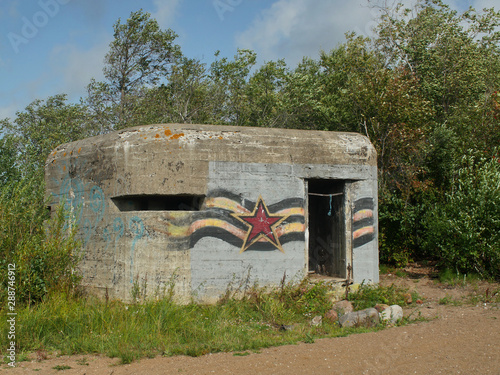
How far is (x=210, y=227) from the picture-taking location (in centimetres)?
756

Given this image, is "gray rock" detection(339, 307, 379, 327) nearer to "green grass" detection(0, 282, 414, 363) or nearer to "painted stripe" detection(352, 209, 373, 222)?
"green grass" detection(0, 282, 414, 363)

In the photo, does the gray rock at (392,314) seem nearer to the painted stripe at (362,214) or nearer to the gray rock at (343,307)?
the gray rock at (343,307)

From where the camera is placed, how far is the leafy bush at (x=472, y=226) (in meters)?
9.46

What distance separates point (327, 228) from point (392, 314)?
2.69 m

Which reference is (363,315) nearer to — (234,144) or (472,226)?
(234,144)

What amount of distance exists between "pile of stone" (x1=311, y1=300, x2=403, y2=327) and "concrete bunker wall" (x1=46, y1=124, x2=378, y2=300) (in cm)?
84

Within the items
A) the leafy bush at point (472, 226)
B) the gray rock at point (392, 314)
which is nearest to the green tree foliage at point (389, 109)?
the leafy bush at point (472, 226)

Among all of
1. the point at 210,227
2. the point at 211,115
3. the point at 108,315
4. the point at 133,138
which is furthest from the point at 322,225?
the point at 211,115

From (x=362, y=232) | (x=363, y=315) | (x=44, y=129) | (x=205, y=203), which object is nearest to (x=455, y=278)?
(x=362, y=232)

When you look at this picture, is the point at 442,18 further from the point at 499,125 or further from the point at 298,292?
the point at 298,292

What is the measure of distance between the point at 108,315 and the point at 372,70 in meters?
10.0

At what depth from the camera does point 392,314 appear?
738 centimetres

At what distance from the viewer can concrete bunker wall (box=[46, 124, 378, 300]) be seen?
7.39 m

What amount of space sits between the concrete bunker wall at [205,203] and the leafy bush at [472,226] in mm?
2285
